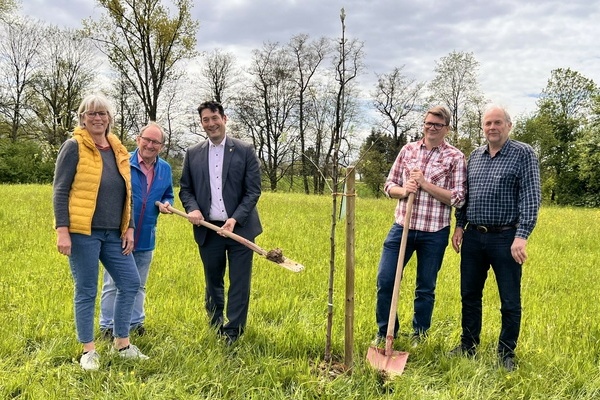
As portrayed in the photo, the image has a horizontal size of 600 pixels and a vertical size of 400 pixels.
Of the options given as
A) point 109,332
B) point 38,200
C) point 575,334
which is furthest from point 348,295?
point 38,200

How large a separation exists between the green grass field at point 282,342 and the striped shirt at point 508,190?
44.5 inches

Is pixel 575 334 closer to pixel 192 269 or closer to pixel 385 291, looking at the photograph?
pixel 385 291

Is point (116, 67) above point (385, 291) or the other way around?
above

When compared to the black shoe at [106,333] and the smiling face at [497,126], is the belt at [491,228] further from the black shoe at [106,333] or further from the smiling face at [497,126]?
the black shoe at [106,333]

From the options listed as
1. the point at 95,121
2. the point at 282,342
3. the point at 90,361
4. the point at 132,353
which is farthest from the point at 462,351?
the point at 95,121

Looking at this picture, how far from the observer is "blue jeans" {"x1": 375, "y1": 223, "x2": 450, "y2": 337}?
12.2ft

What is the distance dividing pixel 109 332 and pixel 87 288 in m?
0.87

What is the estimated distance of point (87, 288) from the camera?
314cm

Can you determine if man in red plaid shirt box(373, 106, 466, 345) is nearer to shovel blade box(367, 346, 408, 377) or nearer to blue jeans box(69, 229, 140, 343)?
shovel blade box(367, 346, 408, 377)

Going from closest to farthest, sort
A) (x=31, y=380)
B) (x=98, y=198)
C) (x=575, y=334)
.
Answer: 1. (x=31, y=380)
2. (x=98, y=198)
3. (x=575, y=334)

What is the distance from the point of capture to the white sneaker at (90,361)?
3122 millimetres

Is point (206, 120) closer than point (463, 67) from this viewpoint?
Yes

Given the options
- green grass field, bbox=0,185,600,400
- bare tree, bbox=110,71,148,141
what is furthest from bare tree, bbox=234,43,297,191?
green grass field, bbox=0,185,600,400

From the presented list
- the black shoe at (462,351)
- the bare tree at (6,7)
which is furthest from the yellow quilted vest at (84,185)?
the bare tree at (6,7)
